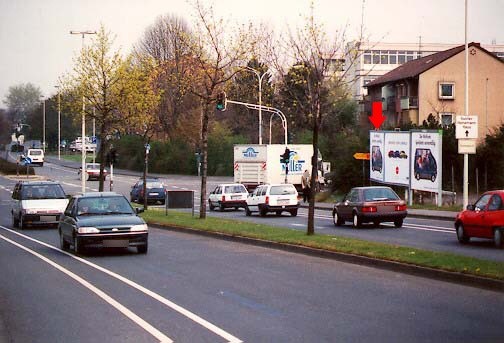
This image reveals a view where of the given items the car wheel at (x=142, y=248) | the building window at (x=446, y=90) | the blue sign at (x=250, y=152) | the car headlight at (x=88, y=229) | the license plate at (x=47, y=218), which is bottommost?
the car wheel at (x=142, y=248)

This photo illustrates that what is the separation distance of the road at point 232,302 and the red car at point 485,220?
16.7 feet

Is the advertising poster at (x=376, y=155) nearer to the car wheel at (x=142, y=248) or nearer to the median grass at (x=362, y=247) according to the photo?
the median grass at (x=362, y=247)

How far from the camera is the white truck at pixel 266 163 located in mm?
59469

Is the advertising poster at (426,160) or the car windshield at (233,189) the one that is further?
the car windshield at (233,189)

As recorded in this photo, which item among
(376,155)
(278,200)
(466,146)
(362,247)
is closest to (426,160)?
(376,155)

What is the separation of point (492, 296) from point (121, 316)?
5.29 metres

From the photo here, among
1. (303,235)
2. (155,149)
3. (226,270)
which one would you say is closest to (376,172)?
(303,235)

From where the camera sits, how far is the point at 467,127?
109 feet

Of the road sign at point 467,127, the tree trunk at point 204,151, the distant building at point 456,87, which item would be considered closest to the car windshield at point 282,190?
the tree trunk at point 204,151

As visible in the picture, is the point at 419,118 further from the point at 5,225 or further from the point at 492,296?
the point at 492,296

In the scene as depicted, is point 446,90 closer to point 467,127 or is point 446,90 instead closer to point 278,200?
point 278,200

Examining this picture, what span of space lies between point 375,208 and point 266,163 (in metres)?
28.7

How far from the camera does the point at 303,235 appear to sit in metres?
24.2

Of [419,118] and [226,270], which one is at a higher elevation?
[419,118]
